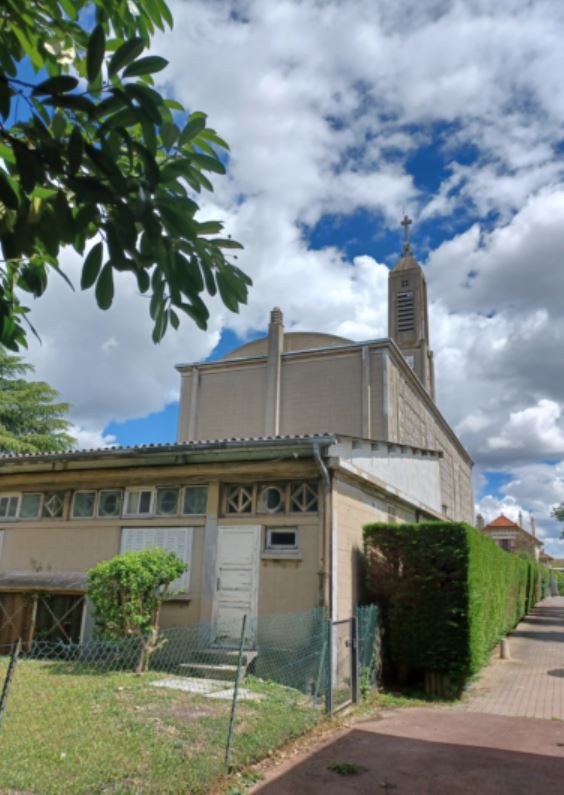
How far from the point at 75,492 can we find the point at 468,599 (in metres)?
7.50

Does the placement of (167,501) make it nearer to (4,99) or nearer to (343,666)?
(343,666)

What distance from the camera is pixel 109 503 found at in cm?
1153

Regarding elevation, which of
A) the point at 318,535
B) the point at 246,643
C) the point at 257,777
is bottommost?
the point at 257,777

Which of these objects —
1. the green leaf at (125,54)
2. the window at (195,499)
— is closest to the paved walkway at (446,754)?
the window at (195,499)

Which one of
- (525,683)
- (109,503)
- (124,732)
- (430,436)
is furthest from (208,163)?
(430,436)

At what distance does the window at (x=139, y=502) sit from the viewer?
11188mm

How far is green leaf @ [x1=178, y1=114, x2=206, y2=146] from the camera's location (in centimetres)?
214

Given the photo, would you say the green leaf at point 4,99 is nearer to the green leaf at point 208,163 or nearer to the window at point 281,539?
the green leaf at point 208,163

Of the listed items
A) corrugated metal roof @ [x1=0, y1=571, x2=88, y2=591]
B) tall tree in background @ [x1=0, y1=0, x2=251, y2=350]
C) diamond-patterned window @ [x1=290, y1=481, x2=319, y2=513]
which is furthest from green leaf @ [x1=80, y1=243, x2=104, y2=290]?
corrugated metal roof @ [x1=0, y1=571, x2=88, y2=591]

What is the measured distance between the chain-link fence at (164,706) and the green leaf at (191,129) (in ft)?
13.8

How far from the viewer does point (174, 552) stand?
10.5 metres

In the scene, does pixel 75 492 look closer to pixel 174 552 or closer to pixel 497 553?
pixel 174 552

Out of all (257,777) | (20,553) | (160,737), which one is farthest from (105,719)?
(20,553)

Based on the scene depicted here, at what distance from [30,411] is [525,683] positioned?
24.3 metres
